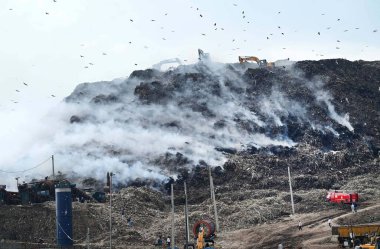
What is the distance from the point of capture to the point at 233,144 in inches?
2756

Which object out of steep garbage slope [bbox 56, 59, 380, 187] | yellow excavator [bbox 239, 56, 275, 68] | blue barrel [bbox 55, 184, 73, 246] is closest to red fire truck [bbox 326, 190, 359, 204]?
steep garbage slope [bbox 56, 59, 380, 187]

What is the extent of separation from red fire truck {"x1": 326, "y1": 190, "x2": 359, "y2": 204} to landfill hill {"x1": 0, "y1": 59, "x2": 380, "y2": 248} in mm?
1034

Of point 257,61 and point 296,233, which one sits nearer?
point 296,233

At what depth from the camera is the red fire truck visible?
A: 160 feet

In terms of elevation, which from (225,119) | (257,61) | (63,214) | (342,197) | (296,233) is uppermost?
(257,61)

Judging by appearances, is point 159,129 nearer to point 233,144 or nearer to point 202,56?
point 233,144

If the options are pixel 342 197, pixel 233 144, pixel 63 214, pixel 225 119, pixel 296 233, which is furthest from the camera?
pixel 225 119

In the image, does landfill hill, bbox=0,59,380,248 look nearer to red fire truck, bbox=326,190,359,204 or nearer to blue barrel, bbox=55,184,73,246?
red fire truck, bbox=326,190,359,204

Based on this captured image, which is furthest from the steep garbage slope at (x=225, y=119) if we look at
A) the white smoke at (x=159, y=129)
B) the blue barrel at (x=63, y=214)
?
the blue barrel at (x=63, y=214)

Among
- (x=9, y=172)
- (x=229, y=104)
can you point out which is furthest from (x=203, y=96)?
(x=9, y=172)

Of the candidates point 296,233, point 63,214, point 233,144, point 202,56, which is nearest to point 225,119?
point 233,144

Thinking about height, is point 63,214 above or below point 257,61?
below

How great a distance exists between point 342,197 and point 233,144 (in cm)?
2251

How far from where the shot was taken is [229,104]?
265 ft
